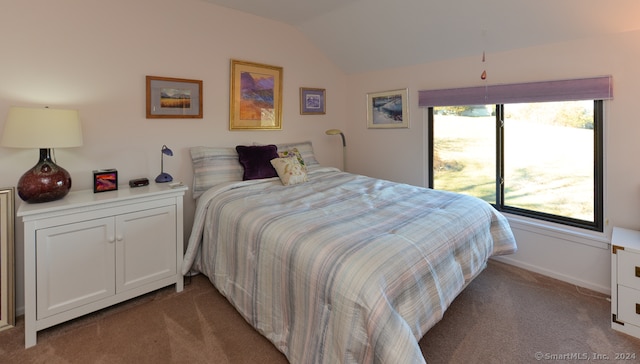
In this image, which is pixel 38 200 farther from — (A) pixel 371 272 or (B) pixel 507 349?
(B) pixel 507 349

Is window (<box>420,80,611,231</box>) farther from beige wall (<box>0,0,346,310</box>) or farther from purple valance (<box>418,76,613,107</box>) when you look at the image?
beige wall (<box>0,0,346,310</box>)

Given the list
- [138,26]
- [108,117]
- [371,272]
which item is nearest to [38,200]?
[108,117]

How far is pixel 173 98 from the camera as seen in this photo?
9.06 feet

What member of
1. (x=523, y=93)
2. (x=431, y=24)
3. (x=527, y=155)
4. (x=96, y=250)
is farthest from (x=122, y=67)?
(x=527, y=155)

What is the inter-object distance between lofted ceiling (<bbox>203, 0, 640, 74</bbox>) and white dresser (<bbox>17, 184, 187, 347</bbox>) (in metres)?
2.05

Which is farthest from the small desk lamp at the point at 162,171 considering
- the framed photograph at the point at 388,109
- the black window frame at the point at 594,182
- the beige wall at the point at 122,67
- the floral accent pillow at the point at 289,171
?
the black window frame at the point at 594,182

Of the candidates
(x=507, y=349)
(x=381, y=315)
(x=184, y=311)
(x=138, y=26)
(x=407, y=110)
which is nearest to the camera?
(x=381, y=315)

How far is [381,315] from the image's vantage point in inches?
48.9

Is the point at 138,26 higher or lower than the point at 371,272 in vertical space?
higher

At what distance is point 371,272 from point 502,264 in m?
2.23

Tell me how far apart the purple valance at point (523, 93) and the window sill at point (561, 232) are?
1052mm

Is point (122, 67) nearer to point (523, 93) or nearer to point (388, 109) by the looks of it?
point (388, 109)

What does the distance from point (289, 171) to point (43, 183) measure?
5.65 feet

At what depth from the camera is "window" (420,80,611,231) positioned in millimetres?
2543
